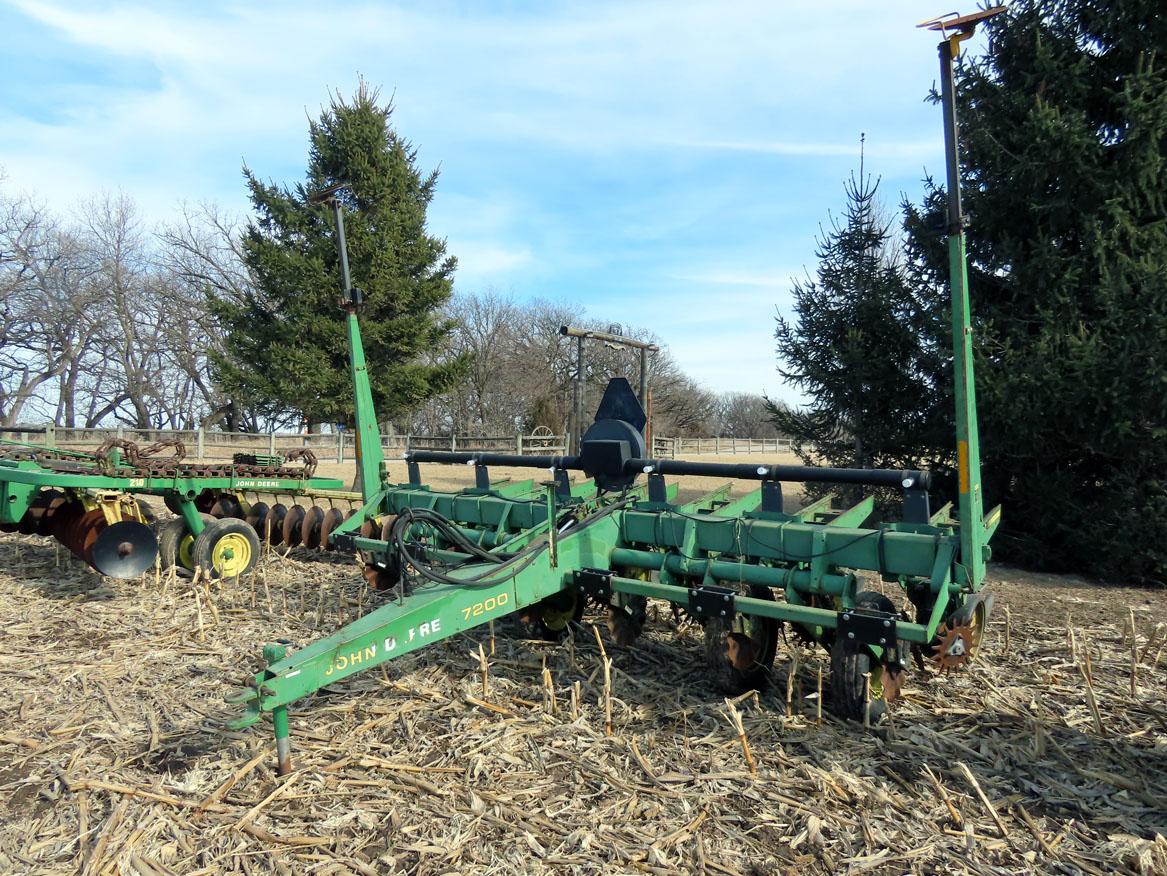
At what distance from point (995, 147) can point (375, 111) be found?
19688 millimetres

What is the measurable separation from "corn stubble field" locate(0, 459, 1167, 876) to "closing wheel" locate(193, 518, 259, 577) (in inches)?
74.7

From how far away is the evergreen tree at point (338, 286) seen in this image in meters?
22.7

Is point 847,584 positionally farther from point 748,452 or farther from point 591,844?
point 748,452

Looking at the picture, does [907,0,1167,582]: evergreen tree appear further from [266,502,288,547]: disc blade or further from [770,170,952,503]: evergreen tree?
[266,502,288,547]: disc blade

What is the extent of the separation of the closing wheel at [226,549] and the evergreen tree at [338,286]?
14.5 meters

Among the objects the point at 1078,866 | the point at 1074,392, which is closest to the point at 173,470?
the point at 1078,866

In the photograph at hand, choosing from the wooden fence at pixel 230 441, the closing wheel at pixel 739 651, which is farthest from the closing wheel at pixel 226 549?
the wooden fence at pixel 230 441

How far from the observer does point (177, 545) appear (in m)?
8.42

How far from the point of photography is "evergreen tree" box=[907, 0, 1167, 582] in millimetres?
8594

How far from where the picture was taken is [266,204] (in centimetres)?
2422

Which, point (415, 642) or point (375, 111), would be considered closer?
point (415, 642)

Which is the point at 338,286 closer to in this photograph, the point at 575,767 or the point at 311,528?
the point at 311,528

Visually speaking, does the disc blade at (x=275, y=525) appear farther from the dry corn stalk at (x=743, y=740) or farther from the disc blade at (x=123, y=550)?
the dry corn stalk at (x=743, y=740)

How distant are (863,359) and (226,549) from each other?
8305 millimetres
